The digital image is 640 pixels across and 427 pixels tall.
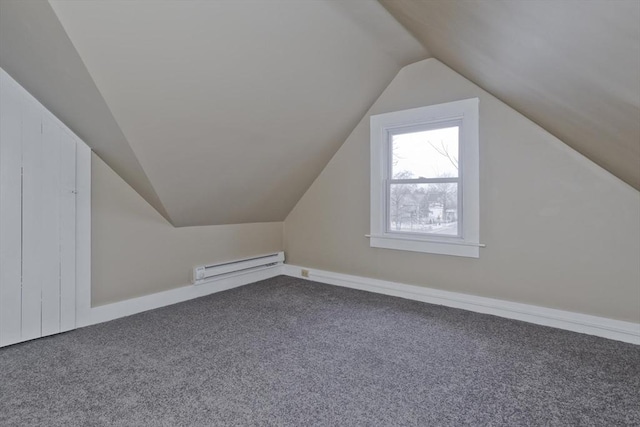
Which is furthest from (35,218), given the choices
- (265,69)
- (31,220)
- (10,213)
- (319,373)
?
(319,373)

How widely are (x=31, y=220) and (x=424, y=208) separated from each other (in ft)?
11.0

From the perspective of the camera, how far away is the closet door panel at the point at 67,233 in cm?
252

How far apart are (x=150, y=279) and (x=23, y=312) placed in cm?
94

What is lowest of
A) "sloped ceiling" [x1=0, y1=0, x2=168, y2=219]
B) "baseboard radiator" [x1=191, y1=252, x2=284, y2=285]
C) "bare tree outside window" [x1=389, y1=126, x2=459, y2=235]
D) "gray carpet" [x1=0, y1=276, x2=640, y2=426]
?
"gray carpet" [x1=0, y1=276, x2=640, y2=426]

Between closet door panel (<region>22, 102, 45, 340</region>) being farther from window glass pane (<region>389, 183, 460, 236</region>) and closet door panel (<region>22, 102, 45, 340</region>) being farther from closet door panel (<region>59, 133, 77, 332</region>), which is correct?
window glass pane (<region>389, 183, 460, 236</region>)

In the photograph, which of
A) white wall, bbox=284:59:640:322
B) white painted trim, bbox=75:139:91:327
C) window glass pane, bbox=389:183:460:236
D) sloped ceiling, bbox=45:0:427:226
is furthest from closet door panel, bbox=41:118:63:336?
window glass pane, bbox=389:183:460:236

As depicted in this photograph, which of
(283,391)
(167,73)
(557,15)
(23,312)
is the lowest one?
(283,391)

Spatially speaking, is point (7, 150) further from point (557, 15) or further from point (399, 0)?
point (557, 15)

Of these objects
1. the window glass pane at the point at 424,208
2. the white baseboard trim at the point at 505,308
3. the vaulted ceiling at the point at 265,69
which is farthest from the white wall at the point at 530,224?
the window glass pane at the point at 424,208

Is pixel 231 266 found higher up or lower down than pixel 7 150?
lower down

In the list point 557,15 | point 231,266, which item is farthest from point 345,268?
point 557,15

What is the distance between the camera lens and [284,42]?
2.30m

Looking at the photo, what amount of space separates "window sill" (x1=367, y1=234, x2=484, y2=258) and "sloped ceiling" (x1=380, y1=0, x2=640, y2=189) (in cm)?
115

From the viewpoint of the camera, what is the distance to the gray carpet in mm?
1566
